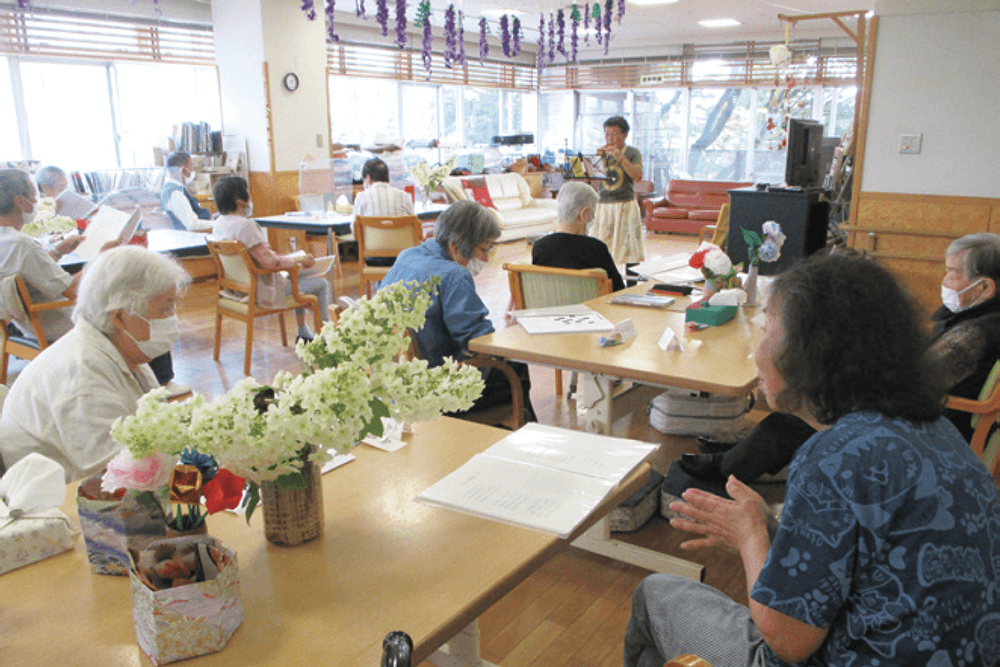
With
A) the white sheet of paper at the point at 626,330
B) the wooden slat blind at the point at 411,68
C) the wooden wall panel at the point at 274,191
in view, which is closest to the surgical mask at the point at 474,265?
the white sheet of paper at the point at 626,330

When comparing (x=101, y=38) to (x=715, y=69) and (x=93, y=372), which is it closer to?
(x=93, y=372)

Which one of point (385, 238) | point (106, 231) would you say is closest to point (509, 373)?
point (106, 231)

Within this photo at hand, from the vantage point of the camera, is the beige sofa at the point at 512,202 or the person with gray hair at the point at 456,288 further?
the beige sofa at the point at 512,202

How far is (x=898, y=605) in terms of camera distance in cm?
103

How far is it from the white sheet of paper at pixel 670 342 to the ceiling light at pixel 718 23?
930 cm

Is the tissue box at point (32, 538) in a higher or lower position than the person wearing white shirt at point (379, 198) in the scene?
lower

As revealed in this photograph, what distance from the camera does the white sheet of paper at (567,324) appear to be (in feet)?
9.25

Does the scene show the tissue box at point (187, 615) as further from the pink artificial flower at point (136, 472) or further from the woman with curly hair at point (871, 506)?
the woman with curly hair at point (871, 506)

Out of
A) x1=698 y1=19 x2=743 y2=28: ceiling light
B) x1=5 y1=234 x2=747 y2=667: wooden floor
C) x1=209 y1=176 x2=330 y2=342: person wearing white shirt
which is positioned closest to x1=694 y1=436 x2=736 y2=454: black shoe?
x1=5 y1=234 x2=747 y2=667: wooden floor

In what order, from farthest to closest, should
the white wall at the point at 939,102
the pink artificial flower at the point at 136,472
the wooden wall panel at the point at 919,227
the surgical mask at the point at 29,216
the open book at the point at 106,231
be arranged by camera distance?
the wooden wall panel at the point at 919,227, the white wall at the point at 939,102, the open book at the point at 106,231, the surgical mask at the point at 29,216, the pink artificial flower at the point at 136,472

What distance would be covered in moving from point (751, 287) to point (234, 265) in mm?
3045

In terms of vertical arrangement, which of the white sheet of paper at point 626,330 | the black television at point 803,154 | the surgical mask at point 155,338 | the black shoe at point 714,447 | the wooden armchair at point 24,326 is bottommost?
the black shoe at point 714,447

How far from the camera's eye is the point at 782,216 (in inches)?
235

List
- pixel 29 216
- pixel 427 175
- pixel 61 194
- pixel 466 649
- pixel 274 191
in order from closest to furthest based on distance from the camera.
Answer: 1. pixel 466 649
2. pixel 29 216
3. pixel 61 194
4. pixel 427 175
5. pixel 274 191
